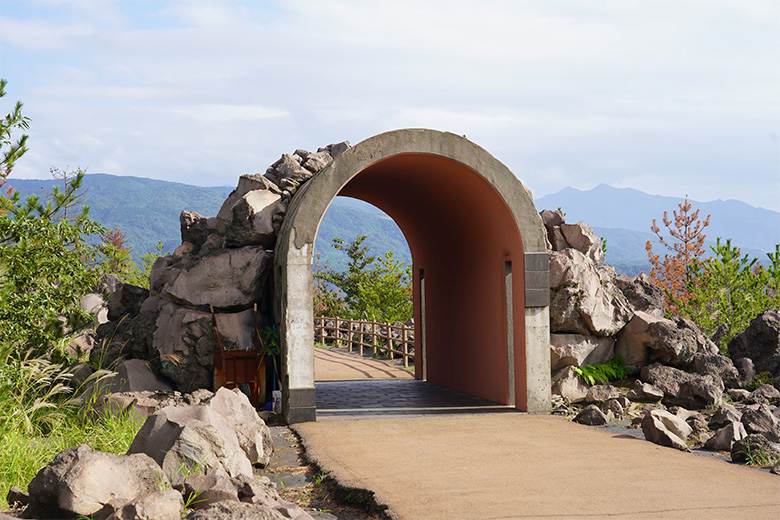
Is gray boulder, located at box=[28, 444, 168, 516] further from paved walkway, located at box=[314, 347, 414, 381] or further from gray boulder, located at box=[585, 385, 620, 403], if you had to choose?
paved walkway, located at box=[314, 347, 414, 381]

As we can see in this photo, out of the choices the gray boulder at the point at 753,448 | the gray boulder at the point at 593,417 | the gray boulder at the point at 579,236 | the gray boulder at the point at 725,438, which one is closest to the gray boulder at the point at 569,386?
the gray boulder at the point at 593,417

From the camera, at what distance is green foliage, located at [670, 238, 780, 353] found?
1466 centimetres

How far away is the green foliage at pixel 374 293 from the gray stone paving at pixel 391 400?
9128 mm

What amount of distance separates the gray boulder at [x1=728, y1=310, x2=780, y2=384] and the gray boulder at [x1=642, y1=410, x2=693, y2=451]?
15.8ft

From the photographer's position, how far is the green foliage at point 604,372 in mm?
11078

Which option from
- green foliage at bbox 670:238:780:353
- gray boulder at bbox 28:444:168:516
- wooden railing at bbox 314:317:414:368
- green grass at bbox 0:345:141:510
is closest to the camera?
gray boulder at bbox 28:444:168:516

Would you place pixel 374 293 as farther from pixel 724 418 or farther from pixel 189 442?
pixel 189 442

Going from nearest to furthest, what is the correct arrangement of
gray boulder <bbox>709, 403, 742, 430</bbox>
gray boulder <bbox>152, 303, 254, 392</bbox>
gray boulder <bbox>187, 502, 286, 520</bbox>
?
gray boulder <bbox>187, 502, 286, 520</bbox>
gray boulder <bbox>709, 403, 742, 430</bbox>
gray boulder <bbox>152, 303, 254, 392</bbox>

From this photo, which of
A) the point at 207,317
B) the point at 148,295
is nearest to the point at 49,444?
the point at 207,317

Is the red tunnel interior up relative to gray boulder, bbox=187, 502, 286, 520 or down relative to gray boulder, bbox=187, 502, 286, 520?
up

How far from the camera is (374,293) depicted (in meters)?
23.8

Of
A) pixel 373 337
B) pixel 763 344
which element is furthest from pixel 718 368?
pixel 373 337

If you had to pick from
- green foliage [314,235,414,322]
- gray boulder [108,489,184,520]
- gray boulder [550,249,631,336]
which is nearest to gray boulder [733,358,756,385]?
gray boulder [550,249,631,336]

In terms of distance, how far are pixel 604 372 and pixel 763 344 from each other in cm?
349
